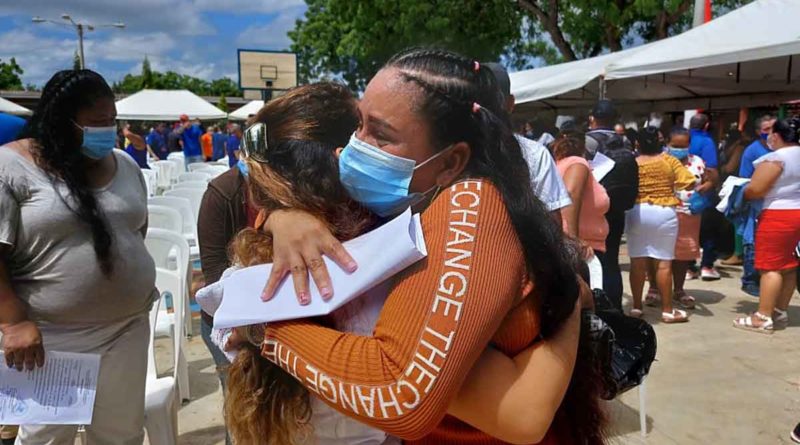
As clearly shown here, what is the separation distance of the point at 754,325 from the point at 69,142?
16.5 feet

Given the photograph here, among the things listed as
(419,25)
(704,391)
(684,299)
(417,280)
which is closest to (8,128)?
(417,280)

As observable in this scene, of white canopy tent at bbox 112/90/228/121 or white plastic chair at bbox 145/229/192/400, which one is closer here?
white plastic chair at bbox 145/229/192/400

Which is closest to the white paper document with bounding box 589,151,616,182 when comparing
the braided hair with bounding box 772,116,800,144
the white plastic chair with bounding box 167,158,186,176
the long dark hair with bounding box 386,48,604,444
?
the braided hair with bounding box 772,116,800,144

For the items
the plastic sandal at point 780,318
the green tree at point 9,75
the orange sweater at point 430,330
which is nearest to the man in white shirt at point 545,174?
the orange sweater at point 430,330

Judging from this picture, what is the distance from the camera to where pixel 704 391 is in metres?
3.74

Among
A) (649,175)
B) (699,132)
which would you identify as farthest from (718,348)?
(699,132)

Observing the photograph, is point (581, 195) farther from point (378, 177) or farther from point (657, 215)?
point (378, 177)

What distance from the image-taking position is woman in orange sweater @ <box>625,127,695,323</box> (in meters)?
4.83

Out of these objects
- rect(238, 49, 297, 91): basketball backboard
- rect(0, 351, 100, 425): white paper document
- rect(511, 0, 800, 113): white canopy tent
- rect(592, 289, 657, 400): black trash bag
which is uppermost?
rect(238, 49, 297, 91): basketball backboard

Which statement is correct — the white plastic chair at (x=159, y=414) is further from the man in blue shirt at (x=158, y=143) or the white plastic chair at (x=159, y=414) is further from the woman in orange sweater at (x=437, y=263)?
the man in blue shirt at (x=158, y=143)

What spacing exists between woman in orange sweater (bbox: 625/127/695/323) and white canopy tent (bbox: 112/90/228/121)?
18494 millimetres

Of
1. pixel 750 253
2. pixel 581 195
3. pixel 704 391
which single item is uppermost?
pixel 581 195

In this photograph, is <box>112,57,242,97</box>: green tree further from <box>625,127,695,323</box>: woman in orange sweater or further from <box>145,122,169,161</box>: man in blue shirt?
<box>625,127,695,323</box>: woman in orange sweater

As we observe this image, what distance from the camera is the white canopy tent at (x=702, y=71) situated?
18.3ft
